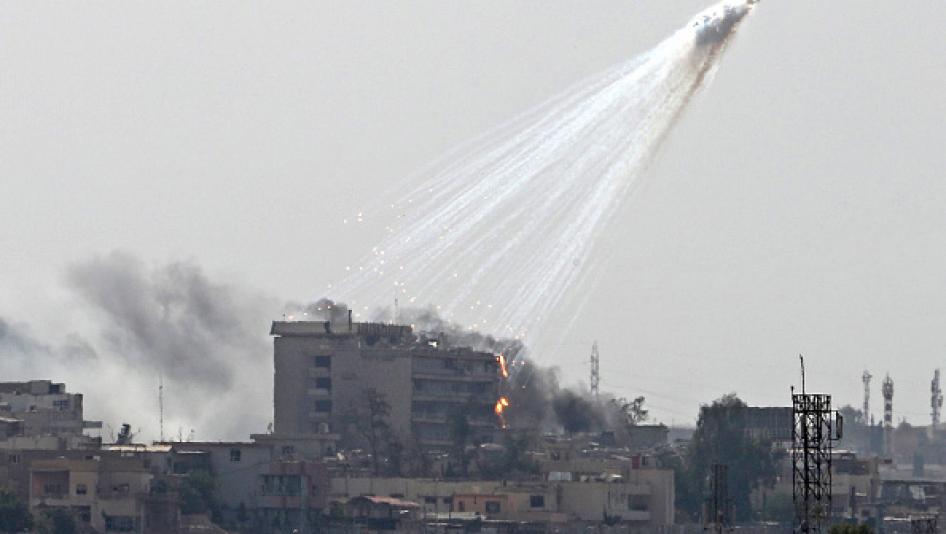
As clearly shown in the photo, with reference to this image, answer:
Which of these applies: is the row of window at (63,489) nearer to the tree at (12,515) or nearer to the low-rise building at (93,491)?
the low-rise building at (93,491)

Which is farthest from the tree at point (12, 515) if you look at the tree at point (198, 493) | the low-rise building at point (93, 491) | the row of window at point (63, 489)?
the tree at point (198, 493)

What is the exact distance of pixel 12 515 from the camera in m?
178

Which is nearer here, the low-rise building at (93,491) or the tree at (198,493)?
the low-rise building at (93,491)

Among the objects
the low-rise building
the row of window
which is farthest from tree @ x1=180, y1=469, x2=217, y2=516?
the row of window

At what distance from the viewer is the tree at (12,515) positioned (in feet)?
581

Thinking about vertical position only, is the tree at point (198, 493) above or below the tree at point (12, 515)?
above

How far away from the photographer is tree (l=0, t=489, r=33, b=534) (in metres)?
177

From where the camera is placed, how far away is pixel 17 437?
19412cm

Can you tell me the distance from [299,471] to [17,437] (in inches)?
640

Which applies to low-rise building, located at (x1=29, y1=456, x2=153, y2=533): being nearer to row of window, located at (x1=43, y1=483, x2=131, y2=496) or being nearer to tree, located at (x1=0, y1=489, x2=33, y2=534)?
row of window, located at (x1=43, y1=483, x2=131, y2=496)

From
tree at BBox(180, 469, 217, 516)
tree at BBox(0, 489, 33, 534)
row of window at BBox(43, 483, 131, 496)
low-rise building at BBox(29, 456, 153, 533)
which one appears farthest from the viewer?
tree at BBox(180, 469, 217, 516)

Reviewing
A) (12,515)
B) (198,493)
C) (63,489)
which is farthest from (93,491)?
(198,493)

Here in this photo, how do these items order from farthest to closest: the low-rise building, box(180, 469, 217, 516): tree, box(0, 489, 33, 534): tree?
box(180, 469, 217, 516): tree → the low-rise building → box(0, 489, 33, 534): tree

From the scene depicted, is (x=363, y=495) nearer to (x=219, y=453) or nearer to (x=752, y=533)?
(x=219, y=453)
